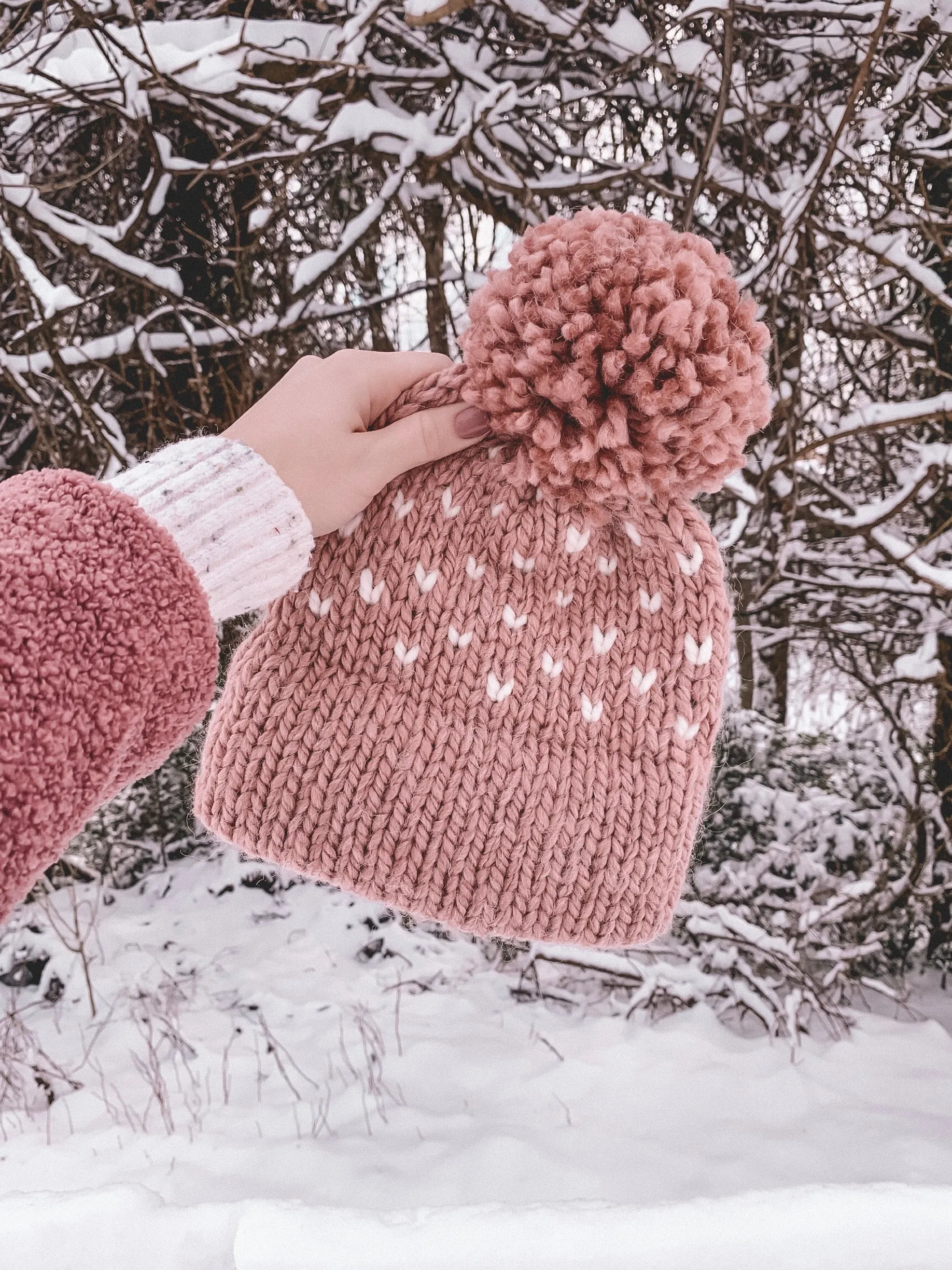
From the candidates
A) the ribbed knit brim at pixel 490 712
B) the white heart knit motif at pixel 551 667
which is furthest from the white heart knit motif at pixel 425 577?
the white heart knit motif at pixel 551 667

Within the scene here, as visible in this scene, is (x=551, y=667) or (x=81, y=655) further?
(x=551, y=667)

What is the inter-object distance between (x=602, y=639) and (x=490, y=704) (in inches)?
4.3

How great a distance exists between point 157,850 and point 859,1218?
105 inches

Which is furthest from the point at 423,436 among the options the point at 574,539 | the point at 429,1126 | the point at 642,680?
the point at 429,1126

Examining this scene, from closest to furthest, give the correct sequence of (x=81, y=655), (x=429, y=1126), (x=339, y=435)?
(x=81, y=655), (x=339, y=435), (x=429, y=1126)

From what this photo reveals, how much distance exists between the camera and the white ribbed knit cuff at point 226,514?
0.57 metres

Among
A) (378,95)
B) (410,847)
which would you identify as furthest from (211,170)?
(410,847)

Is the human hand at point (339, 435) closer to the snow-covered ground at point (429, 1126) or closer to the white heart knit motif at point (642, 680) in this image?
the white heart knit motif at point (642, 680)

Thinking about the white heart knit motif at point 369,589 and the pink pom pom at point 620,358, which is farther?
the white heart knit motif at point 369,589

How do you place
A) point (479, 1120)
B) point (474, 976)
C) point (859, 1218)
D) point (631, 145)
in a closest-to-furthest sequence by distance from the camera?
point (859, 1218) → point (631, 145) → point (479, 1120) → point (474, 976)

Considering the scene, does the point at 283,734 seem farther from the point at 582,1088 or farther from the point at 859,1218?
the point at 582,1088

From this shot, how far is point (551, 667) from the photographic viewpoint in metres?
0.67

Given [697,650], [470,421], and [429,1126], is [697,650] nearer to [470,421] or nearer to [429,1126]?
[470,421]

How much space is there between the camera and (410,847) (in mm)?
683
